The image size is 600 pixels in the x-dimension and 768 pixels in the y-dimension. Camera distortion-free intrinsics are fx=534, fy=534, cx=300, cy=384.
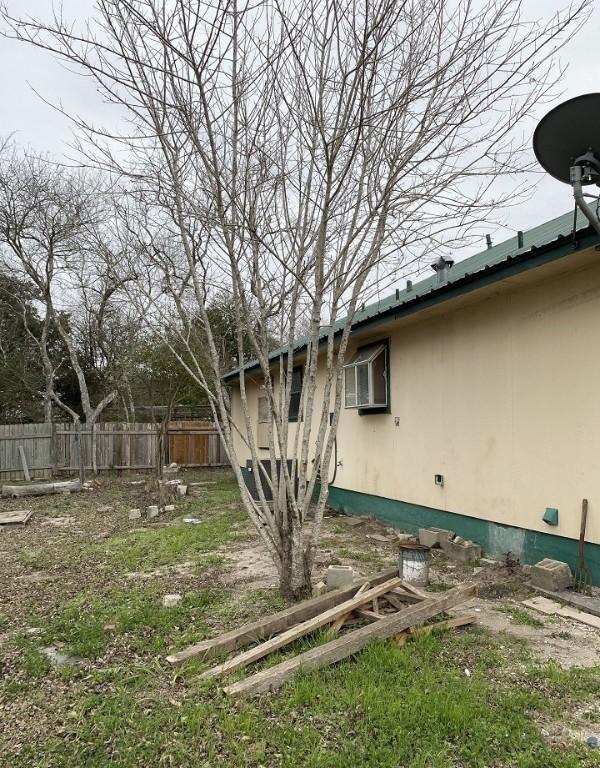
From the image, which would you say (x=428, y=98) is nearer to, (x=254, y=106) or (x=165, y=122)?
(x=254, y=106)

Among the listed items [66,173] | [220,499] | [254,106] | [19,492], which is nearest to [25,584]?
[254,106]

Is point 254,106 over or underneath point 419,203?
over

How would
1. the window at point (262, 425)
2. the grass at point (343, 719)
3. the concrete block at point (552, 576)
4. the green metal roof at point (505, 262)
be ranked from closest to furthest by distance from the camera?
1. the grass at point (343, 719)
2. the green metal roof at point (505, 262)
3. the concrete block at point (552, 576)
4. the window at point (262, 425)

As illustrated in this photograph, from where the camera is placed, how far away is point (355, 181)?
14.2ft

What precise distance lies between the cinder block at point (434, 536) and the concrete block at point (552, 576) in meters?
1.35

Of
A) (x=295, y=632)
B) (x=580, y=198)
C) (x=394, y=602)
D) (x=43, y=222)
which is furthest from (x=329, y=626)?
(x=43, y=222)

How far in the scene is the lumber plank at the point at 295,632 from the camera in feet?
9.59

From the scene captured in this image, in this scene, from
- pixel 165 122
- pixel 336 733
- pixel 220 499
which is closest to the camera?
pixel 336 733

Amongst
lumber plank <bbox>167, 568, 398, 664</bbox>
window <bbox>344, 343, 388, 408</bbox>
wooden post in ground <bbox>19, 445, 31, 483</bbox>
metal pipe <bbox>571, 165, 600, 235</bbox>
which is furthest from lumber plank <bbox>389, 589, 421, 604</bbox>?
wooden post in ground <bbox>19, 445, 31, 483</bbox>

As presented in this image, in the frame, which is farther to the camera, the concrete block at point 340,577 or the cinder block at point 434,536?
the cinder block at point 434,536

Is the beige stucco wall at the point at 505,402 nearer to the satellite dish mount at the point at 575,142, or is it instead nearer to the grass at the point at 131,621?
the satellite dish mount at the point at 575,142

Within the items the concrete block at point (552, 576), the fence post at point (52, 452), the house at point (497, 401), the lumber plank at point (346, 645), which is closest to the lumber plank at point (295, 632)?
the lumber plank at point (346, 645)

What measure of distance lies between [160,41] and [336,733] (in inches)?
161

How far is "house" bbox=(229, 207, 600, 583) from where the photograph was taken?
4383 millimetres
